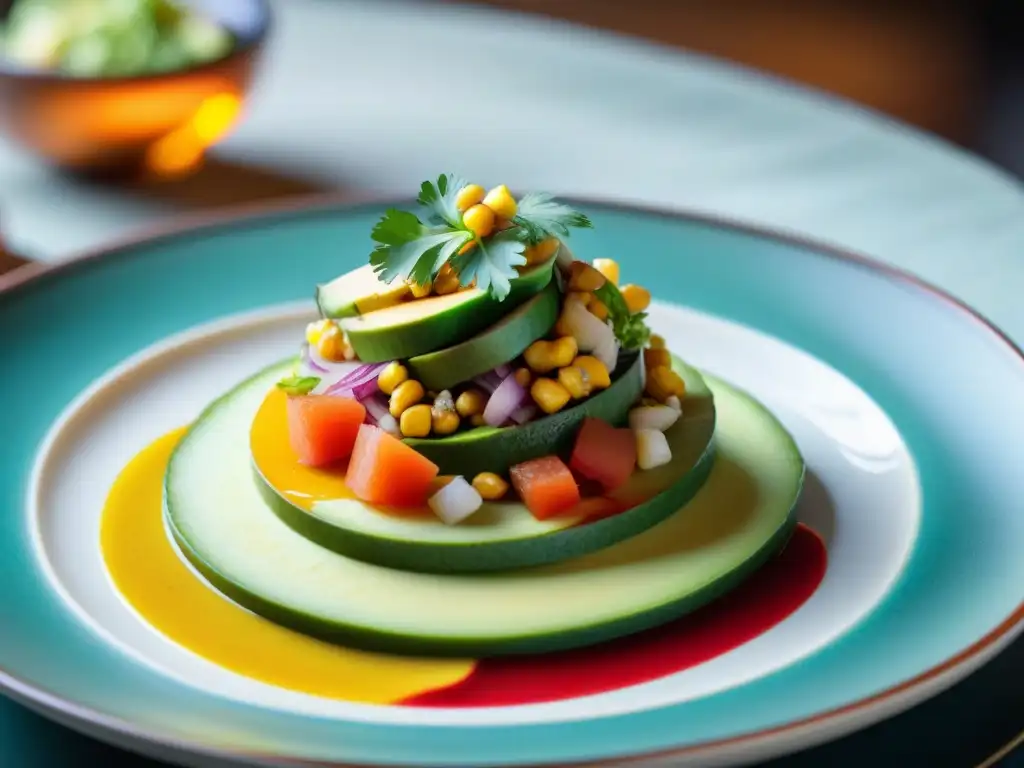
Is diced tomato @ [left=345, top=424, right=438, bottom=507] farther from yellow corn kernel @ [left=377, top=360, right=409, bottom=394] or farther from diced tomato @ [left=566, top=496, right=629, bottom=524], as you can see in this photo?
diced tomato @ [left=566, top=496, right=629, bottom=524]

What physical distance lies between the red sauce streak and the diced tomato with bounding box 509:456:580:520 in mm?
374

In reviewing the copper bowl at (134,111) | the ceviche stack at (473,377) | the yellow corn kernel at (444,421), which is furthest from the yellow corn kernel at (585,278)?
the copper bowl at (134,111)

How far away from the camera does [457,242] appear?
3.31m

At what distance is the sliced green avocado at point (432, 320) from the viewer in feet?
10.7

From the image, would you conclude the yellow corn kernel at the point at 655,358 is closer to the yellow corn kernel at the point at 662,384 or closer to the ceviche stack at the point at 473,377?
the yellow corn kernel at the point at 662,384

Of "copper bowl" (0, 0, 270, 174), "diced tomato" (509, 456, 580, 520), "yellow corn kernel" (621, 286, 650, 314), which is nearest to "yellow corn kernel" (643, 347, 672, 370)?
"yellow corn kernel" (621, 286, 650, 314)

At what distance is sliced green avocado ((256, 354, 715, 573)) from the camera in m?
3.09

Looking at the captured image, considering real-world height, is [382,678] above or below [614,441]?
below

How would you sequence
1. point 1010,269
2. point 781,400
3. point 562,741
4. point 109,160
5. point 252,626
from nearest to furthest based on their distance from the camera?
point 562,741, point 252,626, point 781,400, point 1010,269, point 109,160

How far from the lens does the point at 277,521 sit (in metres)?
3.34

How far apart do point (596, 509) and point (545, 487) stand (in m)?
0.13

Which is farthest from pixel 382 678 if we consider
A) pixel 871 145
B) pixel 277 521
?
pixel 871 145

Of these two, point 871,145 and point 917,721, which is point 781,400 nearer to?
point 917,721

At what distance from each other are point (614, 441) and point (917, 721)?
1031 mm
